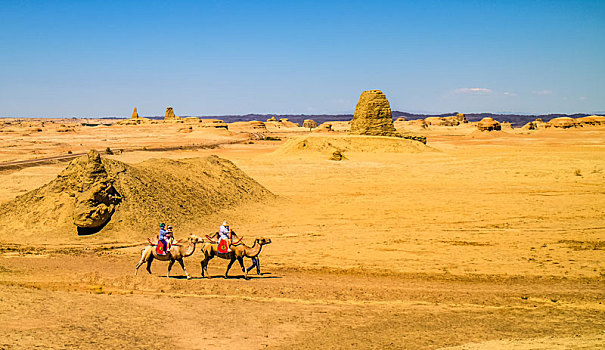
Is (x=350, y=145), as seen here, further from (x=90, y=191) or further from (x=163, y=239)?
(x=163, y=239)

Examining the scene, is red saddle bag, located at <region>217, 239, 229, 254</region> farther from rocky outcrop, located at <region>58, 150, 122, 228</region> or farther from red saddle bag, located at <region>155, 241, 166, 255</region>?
rocky outcrop, located at <region>58, 150, 122, 228</region>

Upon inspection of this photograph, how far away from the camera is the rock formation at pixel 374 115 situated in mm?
54750

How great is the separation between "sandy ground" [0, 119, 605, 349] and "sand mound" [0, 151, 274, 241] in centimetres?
81

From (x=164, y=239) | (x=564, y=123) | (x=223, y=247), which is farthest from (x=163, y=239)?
(x=564, y=123)

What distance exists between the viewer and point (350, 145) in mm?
51812

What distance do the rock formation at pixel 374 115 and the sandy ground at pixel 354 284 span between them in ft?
99.9

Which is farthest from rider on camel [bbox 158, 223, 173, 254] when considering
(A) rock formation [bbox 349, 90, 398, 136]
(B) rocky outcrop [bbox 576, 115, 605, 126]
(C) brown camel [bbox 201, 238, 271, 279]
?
(B) rocky outcrop [bbox 576, 115, 605, 126]

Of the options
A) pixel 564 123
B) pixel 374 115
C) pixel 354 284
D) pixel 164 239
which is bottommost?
pixel 354 284

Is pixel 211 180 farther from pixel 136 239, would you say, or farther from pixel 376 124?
pixel 376 124

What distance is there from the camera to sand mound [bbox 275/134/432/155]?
166 ft

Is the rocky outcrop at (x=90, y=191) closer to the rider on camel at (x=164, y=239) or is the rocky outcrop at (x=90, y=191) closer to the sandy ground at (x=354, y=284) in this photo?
the sandy ground at (x=354, y=284)

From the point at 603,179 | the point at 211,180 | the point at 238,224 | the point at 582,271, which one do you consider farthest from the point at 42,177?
the point at 603,179

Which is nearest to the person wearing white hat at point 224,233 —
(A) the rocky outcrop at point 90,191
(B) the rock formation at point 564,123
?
(A) the rocky outcrop at point 90,191

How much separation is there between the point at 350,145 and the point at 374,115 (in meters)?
5.79
